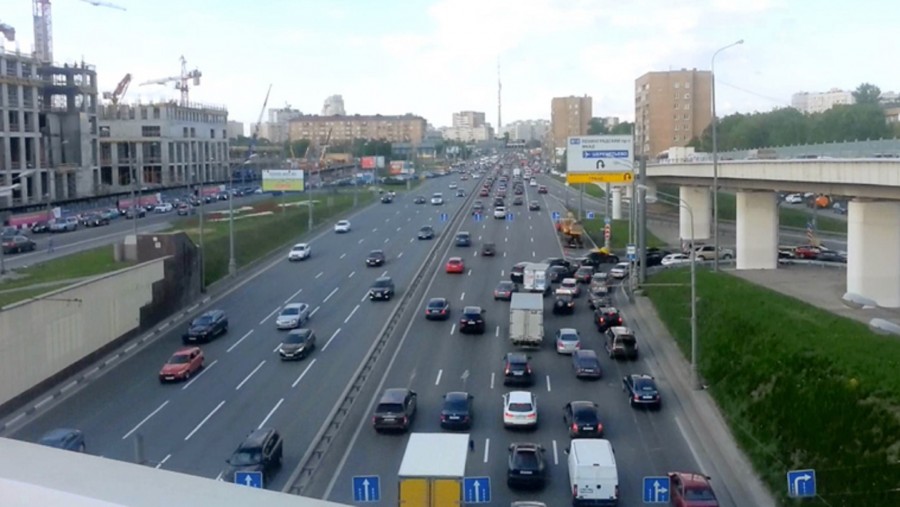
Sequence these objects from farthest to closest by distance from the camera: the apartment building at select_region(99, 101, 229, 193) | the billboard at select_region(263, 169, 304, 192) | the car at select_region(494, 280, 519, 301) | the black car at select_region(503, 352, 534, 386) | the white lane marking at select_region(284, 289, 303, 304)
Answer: the apartment building at select_region(99, 101, 229, 193), the billboard at select_region(263, 169, 304, 192), the white lane marking at select_region(284, 289, 303, 304), the car at select_region(494, 280, 519, 301), the black car at select_region(503, 352, 534, 386)

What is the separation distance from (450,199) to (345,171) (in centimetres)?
3924

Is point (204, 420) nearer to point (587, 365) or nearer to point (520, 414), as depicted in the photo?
point (520, 414)

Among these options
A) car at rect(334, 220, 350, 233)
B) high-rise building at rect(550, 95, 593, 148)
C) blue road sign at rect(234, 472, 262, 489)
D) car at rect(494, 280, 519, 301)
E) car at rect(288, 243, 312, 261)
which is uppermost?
high-rise building at rect(550, 95, 593, 148)

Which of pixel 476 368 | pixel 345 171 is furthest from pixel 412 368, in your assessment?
pixel 345 171

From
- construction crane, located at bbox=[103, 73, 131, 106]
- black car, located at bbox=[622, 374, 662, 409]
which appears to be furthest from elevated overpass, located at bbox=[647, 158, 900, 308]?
construction crane, located at bbox=[103, 73, 131, 106]

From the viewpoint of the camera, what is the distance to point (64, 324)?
2072 cm

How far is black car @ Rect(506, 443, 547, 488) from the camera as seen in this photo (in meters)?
14.3

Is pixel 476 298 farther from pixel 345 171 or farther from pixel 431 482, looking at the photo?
pixel 345 171

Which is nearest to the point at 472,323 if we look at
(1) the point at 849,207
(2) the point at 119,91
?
(1) the point at 849,207

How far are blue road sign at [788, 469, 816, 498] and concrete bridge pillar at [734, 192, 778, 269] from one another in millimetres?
22511

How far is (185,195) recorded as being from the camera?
228ft

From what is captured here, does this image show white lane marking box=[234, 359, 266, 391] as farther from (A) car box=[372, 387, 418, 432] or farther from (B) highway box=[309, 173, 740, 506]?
(A) car box=[372, 387, 418, 432]

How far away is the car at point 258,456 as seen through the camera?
14.2 meters

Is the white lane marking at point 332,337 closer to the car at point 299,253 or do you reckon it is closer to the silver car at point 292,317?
the silver car at point 292,317
